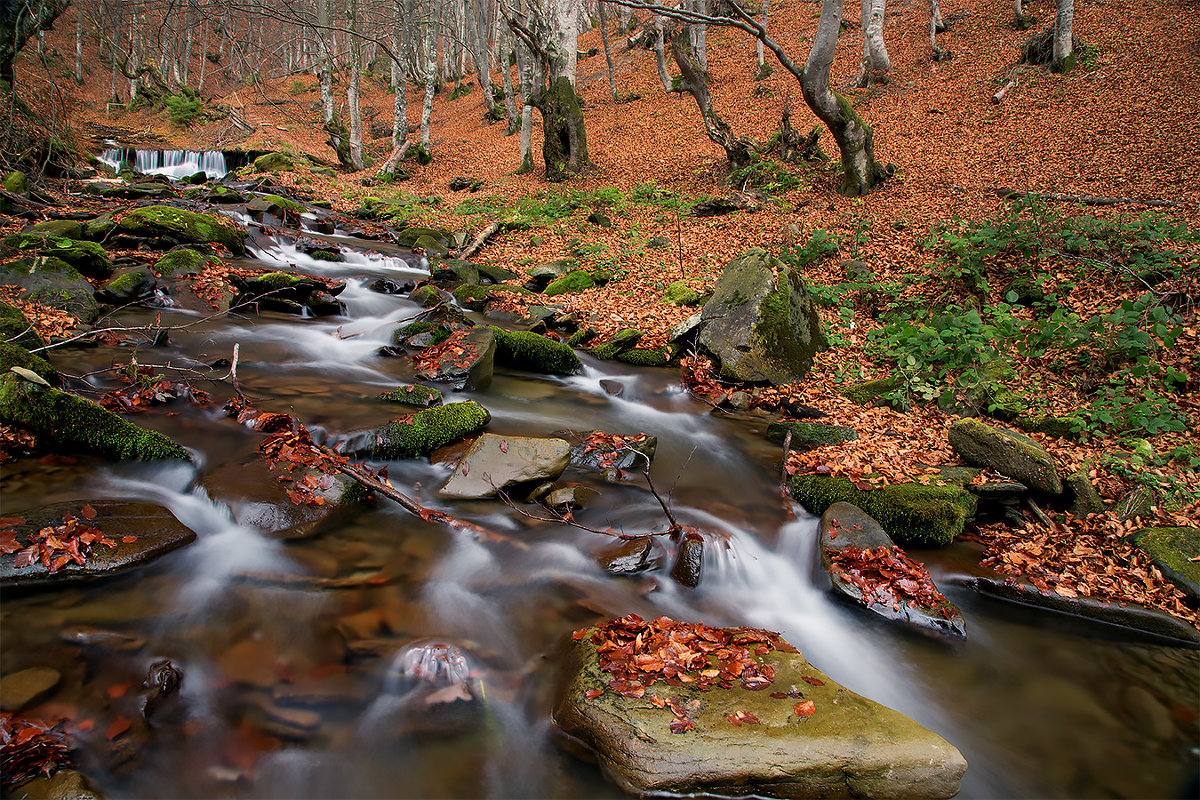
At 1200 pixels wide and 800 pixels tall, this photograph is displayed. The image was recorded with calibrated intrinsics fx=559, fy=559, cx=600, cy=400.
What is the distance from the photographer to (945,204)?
11109mm

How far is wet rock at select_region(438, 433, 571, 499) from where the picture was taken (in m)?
4.82

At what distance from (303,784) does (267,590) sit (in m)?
1.33

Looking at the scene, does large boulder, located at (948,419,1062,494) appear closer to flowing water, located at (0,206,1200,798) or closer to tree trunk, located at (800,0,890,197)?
flowing water, located at (0,206,1200,798)

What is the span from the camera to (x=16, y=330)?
538 centimetres

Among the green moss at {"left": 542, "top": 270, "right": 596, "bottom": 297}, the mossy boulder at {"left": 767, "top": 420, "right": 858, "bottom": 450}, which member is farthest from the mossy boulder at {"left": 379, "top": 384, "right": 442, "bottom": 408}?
the green moss at {"left": 542, "top": 270, "right": 596, "bottom": 297}

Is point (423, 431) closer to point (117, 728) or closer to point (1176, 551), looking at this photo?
point (117, 728)

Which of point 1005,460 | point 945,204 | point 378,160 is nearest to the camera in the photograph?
point 1005,460

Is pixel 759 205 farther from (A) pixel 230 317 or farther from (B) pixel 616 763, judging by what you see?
(B) pixel 616 763

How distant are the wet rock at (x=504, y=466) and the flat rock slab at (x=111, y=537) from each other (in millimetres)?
1893

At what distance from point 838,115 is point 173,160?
2182 centimetres

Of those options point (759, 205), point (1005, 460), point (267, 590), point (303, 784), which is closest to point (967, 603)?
point (1005, 460)

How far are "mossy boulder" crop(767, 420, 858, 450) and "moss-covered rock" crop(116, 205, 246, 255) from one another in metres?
9.89

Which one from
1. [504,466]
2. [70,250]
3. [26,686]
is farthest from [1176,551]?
[70,250]

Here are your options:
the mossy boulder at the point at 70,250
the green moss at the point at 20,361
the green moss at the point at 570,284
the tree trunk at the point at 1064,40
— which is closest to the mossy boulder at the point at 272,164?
the mossy boulder at the point at 70,250
